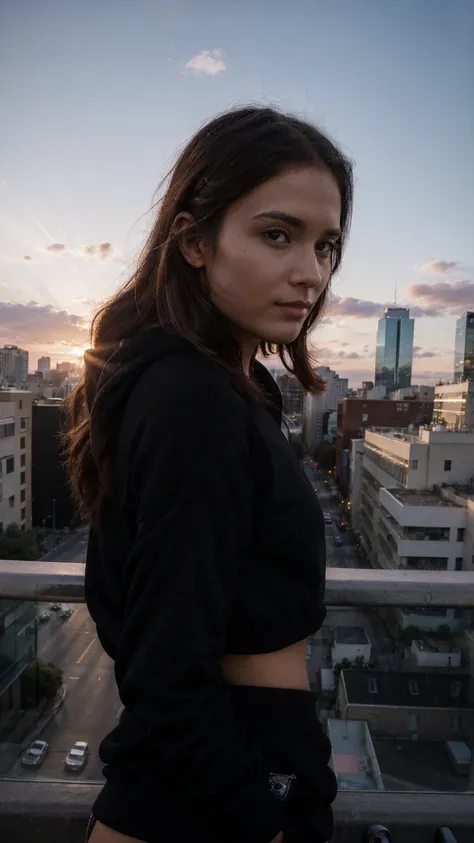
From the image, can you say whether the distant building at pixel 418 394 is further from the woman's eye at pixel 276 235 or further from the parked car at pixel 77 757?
the woman's eye at pixel 276 235

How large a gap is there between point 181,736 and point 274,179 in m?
0.57

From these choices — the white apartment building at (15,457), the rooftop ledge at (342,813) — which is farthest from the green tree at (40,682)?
the white apartment building at (15,457)

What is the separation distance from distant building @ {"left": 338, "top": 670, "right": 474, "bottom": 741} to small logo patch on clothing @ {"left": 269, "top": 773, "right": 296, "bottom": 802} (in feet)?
1.84

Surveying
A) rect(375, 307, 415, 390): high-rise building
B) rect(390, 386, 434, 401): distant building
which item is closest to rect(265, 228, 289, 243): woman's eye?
rect(390, 386, 434, 401): distant building

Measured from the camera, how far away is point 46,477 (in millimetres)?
17406

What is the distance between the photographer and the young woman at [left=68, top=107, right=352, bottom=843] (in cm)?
51

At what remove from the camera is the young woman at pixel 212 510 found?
1.68ft

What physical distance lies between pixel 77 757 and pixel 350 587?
0.60 metres

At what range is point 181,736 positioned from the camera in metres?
0.50

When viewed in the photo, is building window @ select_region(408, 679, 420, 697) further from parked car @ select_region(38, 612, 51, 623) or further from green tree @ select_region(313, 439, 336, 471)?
green tree @ select_region(313, 439, 336, 471)

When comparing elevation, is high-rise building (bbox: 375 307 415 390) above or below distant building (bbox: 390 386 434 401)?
above

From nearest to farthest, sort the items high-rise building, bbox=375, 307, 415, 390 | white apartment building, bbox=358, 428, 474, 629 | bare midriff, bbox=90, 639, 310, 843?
bare midriff, bbox=90, 639, 310, 843, white apartment building, bbox=358, 428, 474, 629, high-rise building, bbox=375, 307, 415, 390

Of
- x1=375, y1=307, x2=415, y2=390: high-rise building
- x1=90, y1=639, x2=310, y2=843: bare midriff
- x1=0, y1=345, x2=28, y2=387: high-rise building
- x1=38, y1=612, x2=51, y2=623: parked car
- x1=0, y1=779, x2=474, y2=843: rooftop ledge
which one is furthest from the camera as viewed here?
x1=375, y1=307, x2=415, y2=390: high-rise building

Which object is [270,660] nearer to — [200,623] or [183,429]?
[200,623]
